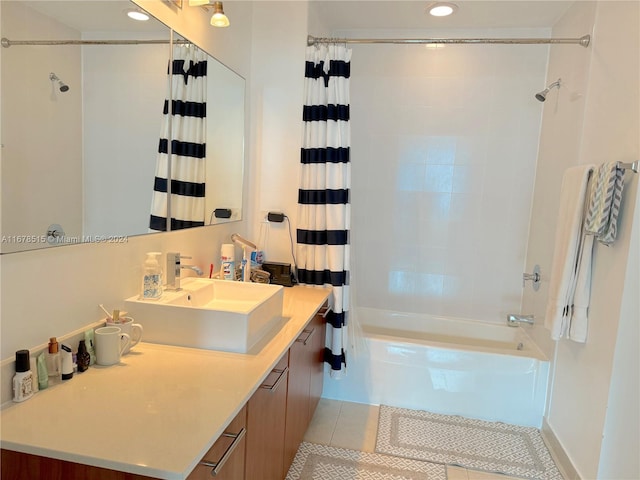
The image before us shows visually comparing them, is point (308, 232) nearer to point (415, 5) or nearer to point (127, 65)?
point (127, 65)

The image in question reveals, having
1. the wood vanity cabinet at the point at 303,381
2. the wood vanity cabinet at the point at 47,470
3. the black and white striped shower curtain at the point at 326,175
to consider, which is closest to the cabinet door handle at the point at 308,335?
the wood vanity cabinet at the point at 303,381

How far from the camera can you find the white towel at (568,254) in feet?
6.68

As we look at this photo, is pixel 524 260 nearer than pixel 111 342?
No

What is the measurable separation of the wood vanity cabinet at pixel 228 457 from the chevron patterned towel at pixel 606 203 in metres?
1.68

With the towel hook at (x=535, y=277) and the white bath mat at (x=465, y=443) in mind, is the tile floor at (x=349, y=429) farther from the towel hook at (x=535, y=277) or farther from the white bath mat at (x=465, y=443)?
the towel hook at (x=535, y=277)

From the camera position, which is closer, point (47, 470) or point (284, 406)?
point (47, 470)

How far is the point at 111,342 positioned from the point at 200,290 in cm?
56

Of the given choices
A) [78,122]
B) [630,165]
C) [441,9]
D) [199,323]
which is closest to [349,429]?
[199,323]

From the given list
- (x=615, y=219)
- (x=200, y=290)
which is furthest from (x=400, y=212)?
(x=200, y=290)

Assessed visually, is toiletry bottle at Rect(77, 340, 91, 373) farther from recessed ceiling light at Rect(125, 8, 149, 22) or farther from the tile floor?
the tile floor

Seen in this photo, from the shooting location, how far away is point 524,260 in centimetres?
316

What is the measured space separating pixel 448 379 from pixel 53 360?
219 cm

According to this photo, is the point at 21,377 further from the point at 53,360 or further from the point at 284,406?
the point at 284,406

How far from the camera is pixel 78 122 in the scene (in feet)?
4.28
